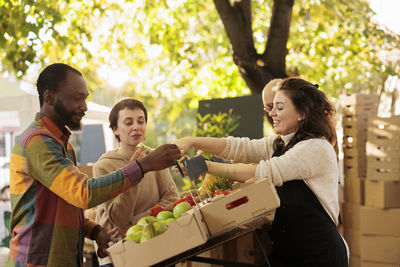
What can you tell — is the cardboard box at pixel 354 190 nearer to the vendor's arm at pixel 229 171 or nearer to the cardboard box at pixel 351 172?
the cardboard box at pixel 351 172

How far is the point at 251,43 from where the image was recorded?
5.39 meters

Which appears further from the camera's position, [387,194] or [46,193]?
[387,194]

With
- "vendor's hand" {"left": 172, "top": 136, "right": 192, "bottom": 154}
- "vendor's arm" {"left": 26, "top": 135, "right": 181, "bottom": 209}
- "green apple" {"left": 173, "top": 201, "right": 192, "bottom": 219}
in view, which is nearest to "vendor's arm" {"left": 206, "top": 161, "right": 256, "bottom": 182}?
"vendor's hand" {"left": 172, "top": 136, "right": 192, "bottom": 154}

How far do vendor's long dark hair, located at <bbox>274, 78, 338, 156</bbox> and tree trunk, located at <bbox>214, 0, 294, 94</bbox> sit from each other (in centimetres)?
279

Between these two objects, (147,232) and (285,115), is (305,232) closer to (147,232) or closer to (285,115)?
(285,115)

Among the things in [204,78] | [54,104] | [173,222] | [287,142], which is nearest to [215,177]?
[287,142]

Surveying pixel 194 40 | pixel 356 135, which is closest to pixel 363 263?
pixel 356 135

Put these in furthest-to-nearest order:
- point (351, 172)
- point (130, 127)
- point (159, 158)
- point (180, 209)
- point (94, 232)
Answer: point (351, 172)
point (130, 127)
point (94, 232)
point (180, 209)
point (159, 158)

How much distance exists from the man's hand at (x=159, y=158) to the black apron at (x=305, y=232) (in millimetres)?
741

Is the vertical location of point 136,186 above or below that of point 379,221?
above

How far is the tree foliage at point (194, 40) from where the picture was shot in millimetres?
4848

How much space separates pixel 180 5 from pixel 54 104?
669 cm

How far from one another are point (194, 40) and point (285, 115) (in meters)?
7.09

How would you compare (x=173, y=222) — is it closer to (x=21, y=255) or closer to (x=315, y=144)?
(x=21, y=255)
